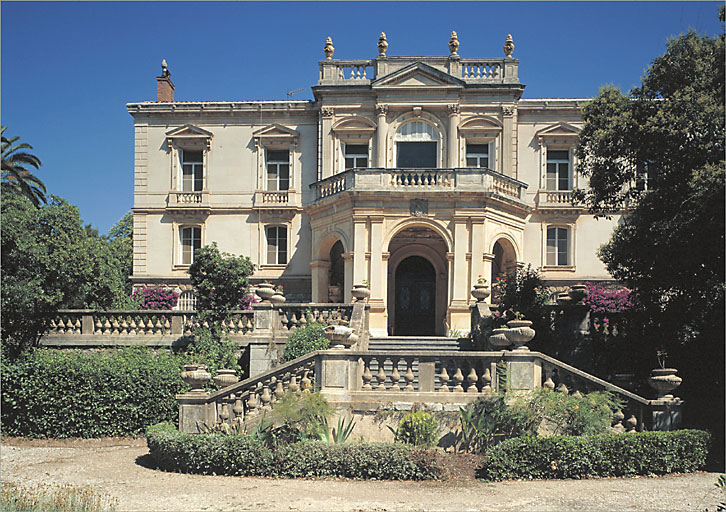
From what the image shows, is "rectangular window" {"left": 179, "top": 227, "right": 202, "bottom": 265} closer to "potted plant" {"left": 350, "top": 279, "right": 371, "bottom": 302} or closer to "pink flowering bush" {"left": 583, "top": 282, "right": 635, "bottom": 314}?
"potted plant" {"left": 350, "top": 279, "right": 371, "bottom": 302}

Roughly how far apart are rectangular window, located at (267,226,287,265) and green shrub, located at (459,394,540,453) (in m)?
15.9

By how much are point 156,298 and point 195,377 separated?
13786 mm

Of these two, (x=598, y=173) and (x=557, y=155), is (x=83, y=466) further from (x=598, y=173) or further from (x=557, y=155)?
(x=557, y=155)

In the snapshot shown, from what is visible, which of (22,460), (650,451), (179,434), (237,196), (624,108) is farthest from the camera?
(237,196)

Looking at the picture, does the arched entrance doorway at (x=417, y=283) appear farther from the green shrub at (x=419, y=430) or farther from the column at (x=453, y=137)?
the green shrub at (x=419, y=430)

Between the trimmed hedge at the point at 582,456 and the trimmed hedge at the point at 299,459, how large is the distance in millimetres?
1259

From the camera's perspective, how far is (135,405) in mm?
15898

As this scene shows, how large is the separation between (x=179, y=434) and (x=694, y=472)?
9.96 meters

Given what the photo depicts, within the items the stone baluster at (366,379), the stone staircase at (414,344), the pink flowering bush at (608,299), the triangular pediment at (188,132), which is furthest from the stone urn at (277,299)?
the triangular pediment at (188,132)

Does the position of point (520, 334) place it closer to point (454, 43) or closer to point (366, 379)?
point (366, 379)

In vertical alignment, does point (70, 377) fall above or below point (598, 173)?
below

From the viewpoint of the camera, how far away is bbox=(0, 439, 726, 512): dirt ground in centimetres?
945

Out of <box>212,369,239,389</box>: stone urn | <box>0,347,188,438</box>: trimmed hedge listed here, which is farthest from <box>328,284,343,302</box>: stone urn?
<box>212,369,239,389</box>: stone urn

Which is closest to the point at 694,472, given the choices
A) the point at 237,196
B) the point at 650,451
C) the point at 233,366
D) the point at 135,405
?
the point at 650,451
